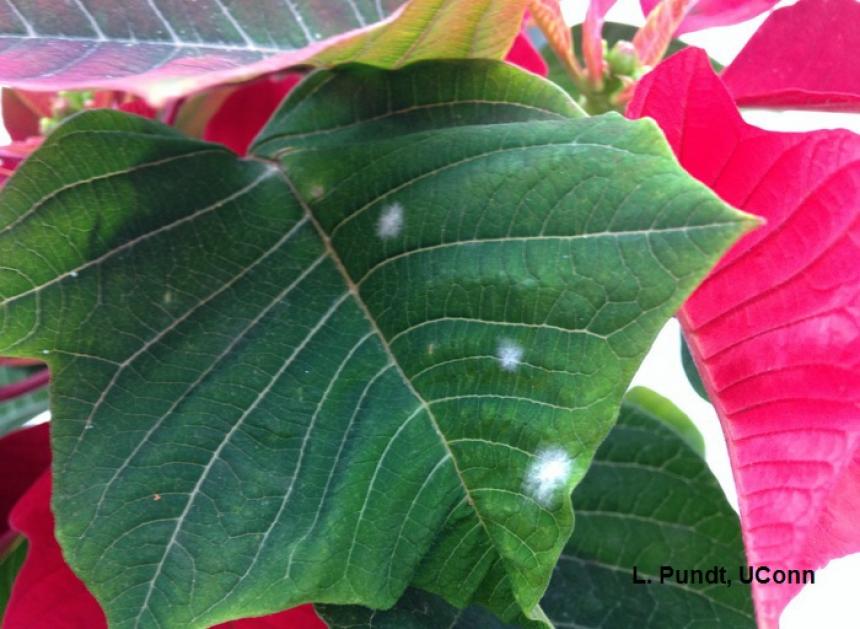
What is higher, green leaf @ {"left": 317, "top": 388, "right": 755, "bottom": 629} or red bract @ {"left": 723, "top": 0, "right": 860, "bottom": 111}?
red bract @ {"left": 723, "top": 0, "right": 860, "bottom": 111}

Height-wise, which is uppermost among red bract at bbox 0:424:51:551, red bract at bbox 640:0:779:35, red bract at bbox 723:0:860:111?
red bract at bbox 640:0:779:35

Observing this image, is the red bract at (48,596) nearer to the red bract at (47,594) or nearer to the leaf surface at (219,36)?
the red bract at (47,594)

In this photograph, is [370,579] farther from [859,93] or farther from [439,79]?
[859,93]

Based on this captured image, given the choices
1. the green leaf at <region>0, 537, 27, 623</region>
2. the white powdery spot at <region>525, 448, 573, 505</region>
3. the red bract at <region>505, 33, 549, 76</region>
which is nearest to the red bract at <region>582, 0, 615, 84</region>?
the red bract at <region>505, 33, 549, 76</region>

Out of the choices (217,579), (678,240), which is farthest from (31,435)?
(678,240)

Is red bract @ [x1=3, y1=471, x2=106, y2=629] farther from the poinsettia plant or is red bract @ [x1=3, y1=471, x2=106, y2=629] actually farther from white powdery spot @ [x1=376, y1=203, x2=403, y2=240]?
white powdery spot @ [x1=376, y1=203, x2=403, y2=240]

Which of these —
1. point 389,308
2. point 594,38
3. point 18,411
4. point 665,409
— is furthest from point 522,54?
point 18,411
